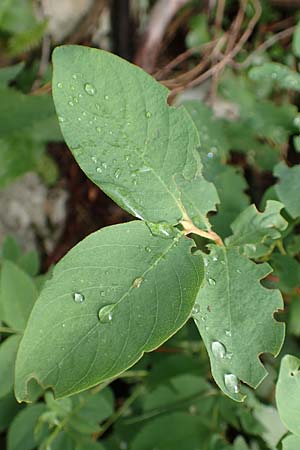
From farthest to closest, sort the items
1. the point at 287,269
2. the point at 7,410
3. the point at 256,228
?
the point at 7,410 → the point at 287,269 → the point at 256,228

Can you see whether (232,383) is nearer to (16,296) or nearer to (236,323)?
(236,323)

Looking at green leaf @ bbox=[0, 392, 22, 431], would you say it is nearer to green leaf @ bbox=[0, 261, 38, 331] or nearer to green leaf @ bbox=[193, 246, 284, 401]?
green leaf @ bbox=[0, 261, 38, 331]

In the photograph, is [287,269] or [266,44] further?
[266,44]

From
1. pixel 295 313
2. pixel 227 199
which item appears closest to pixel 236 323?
pixel 227 199

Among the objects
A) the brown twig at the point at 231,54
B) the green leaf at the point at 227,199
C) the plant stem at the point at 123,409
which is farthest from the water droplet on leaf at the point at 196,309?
the brown twig at the point at 231,54

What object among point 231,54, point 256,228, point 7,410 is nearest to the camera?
point 256,228

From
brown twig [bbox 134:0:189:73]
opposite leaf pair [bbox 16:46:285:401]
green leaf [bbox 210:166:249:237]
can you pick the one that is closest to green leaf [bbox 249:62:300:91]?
green leaf [bbox 210:166:249:237]
